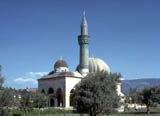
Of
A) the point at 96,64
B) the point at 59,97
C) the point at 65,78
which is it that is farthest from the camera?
the point at 96,64

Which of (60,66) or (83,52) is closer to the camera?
(83,52)

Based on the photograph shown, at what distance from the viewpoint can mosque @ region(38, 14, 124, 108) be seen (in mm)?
97062

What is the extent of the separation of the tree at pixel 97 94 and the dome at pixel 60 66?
210 feet

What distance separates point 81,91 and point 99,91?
6.99 ft

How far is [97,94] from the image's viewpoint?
143ft

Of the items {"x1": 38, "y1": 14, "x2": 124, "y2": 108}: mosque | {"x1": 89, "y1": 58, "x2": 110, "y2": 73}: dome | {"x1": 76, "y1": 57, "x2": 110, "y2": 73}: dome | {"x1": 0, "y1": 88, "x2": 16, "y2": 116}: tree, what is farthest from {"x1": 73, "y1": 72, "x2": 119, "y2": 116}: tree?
{"x1": 89, "y1": 58, "x2": 110, "y2": 73}: dome

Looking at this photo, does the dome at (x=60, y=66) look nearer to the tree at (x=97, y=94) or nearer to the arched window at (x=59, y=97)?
the arched window at (x=59, y=97)

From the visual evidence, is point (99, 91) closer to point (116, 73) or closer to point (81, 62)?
point (116, 73)

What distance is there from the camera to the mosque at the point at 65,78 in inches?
3821

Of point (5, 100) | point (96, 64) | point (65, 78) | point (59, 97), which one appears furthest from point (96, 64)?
point (5, 100)

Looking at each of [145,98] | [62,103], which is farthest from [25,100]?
[145,98]

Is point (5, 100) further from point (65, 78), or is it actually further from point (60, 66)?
point (60, 66)

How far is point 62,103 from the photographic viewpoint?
9750 centimetres

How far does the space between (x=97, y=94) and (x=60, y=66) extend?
218 ft
